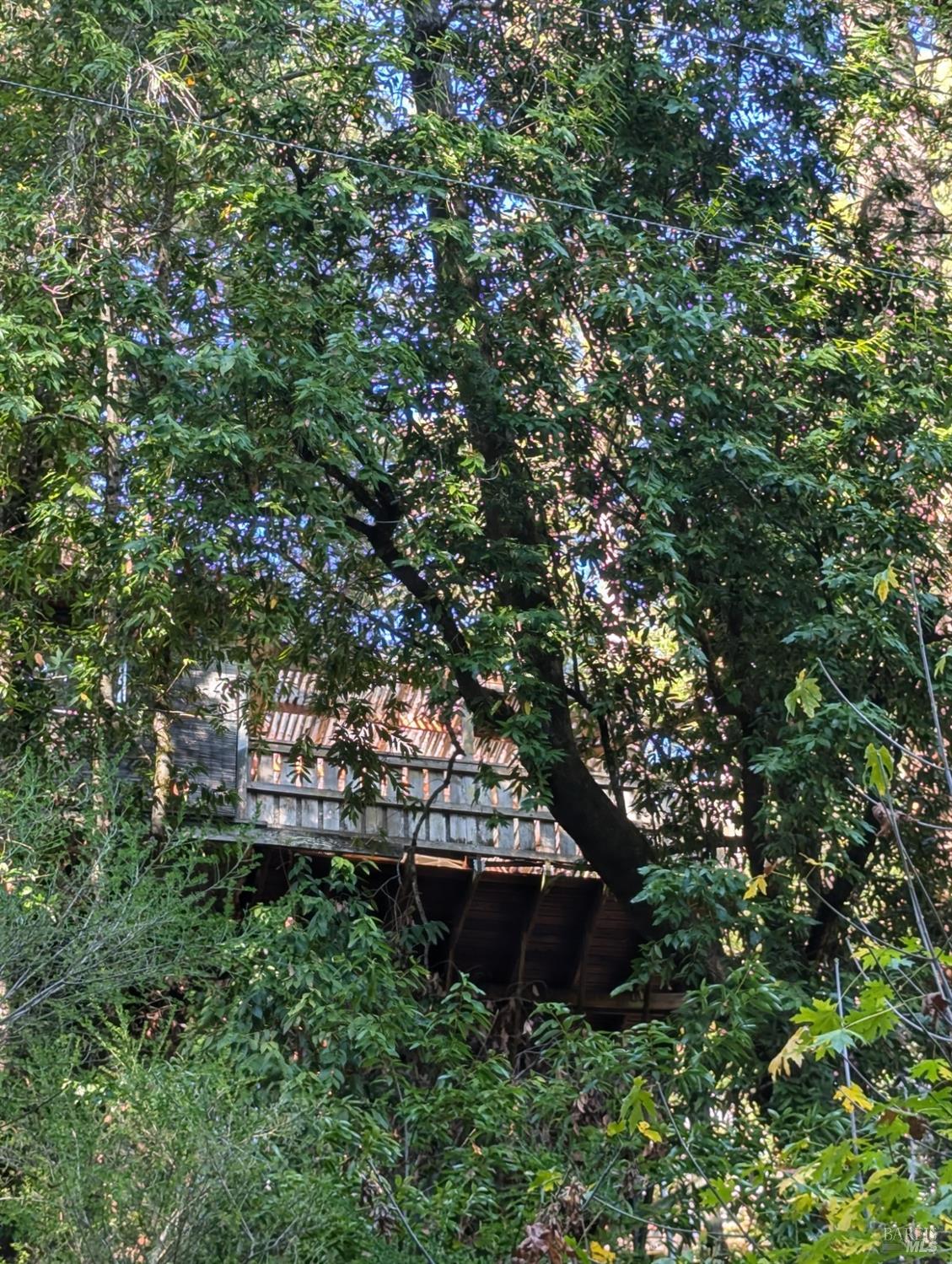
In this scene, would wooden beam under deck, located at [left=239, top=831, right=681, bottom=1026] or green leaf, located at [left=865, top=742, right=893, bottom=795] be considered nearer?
green leaf, located at [left=865, top=742, right=893, bottom=795]

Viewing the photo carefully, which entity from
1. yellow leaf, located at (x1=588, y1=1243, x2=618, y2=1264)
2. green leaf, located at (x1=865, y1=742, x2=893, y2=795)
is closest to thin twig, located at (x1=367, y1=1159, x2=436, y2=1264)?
yellow leaf, located at (x1=588, y1=1243, x2=618, y2=1264)

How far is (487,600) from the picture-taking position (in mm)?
9711

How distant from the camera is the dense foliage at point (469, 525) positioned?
743cm

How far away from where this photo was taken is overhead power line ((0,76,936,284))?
8.76 metres

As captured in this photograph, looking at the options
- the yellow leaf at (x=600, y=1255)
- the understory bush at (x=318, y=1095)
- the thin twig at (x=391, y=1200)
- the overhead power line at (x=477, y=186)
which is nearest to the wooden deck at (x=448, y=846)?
the understory bush at (x=318, y=1095)

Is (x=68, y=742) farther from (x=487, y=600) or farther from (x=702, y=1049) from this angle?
(x=702, y=1049)

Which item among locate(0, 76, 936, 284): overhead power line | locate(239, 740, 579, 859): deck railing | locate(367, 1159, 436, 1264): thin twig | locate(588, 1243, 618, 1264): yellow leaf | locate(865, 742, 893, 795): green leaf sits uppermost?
locate(0, 76, 936, 284): overhead power line

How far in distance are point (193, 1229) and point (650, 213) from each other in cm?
661

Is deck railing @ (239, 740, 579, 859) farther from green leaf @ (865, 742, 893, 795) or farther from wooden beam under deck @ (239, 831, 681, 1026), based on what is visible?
green leaf @ (865, 742, 893, 795)

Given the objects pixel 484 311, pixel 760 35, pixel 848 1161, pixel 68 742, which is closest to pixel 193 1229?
pixel 848 1161

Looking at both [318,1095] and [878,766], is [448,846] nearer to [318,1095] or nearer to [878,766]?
[318,1095]

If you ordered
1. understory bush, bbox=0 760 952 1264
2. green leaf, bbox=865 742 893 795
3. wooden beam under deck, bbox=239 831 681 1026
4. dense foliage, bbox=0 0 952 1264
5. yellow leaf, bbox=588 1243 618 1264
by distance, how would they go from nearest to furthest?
1. green leaf, bbox=865 742 893 795
2. yellow leaf, bbox=588 1243 618 1264
3. understory bush, bbox=0 760 952 1264
4. dense foliage, bbox=0 0 952 1264
5. wooden beam under deck, bbox=239 831 681 1026

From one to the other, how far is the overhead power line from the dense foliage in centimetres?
5

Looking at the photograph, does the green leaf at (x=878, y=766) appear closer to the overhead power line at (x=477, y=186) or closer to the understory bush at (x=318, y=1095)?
the understory bush at (x=318, y=1095)
